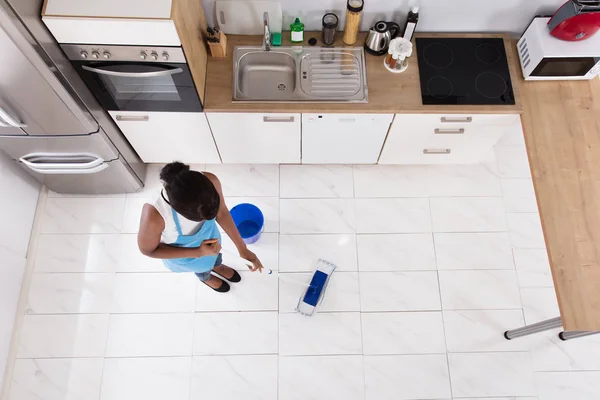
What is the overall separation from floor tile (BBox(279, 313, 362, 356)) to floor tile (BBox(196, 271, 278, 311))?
0.14 metres

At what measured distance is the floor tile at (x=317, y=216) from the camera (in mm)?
2928

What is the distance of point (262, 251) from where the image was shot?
286cm

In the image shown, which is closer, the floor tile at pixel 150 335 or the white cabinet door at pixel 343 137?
the white cabinet door at pixel 343 137

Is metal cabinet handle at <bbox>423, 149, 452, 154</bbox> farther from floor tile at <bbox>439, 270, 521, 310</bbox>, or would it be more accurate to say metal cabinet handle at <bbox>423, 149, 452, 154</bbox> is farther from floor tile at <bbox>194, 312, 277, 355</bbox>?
floor tile at <bbox>194, 312, 277, 355</bbox>

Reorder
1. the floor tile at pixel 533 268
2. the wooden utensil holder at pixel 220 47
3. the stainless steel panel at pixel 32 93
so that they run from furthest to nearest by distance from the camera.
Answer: the floor tile at pixel 533 268, the wooden utensil holder at pixel 220 47, the stainless steel panel at pixel 32 93

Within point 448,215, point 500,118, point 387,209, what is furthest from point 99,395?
point 500,118

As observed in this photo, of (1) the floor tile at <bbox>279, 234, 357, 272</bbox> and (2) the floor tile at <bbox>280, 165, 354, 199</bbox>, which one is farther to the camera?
(2) the floor tile at <bbox>280, 165, 354, 199</bbox>

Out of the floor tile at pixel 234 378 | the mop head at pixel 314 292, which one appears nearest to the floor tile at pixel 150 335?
the floor tile at pixel 234 378

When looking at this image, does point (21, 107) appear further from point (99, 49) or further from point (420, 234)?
point (420, 234)

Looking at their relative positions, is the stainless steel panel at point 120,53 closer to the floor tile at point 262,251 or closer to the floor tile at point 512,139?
the floor tile at point 262,251

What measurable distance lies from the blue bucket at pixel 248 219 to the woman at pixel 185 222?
38 centimetres

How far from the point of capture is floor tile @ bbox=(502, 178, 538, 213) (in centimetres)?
299

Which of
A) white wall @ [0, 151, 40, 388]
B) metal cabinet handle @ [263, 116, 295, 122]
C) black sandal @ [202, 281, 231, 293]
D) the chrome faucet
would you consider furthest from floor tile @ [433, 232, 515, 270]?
white wall @ [0, 151, 40, 388]

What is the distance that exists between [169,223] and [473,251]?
1987mm
